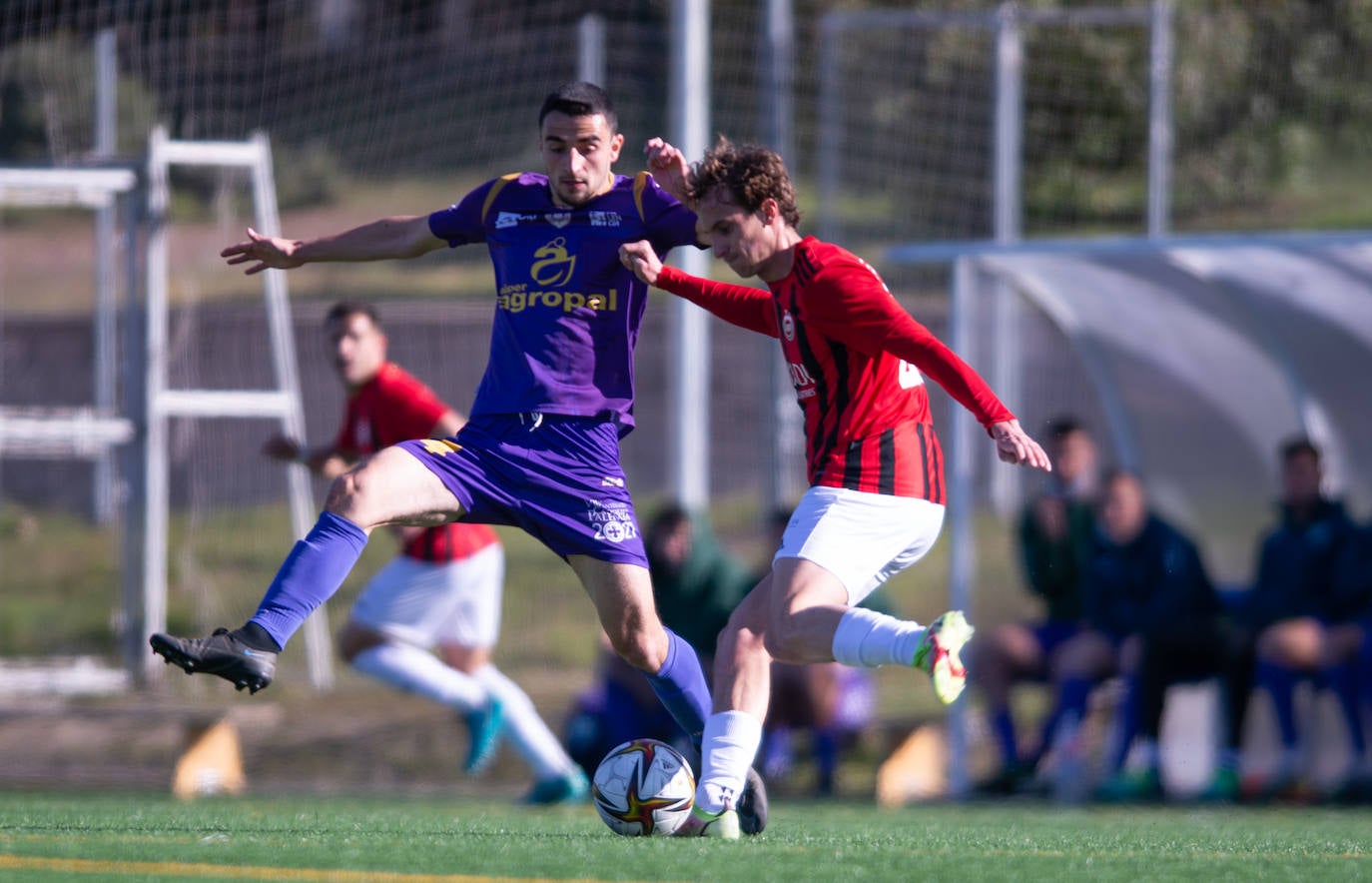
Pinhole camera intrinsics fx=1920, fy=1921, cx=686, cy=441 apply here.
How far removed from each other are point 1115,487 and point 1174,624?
0.75m

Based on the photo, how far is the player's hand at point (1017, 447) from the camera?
5.03m

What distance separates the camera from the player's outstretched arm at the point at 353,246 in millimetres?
5957

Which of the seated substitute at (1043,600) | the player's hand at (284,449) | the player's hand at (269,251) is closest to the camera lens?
the player's hand at (269,251)

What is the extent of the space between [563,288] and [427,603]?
11.2 feet

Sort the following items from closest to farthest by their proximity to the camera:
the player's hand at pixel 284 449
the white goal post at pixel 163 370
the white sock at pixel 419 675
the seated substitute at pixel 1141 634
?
the player's hand at pixel 284 449 < the white sock at pixel 419 675 < the seated substitute at pixel 1141 634 < the white goal post at pixel 163 370

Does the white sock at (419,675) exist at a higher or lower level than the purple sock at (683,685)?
lower

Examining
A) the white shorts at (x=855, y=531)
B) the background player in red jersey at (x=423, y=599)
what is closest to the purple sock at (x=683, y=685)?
the white shorts at (x=855, y=531)

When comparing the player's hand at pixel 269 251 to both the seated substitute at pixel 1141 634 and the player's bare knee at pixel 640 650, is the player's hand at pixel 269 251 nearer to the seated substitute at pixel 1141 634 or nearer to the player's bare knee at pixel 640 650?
the player's bare knee at pixel 640 650

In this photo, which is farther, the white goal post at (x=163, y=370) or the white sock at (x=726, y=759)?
the white goal post at (x=163, y=370)

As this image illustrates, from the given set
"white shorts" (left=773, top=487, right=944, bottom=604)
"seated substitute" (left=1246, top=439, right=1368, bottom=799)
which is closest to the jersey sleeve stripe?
"white shorts" (left=773, top=487, right=944, bottom=604)

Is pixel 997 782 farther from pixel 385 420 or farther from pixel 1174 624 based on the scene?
pixel 385 420

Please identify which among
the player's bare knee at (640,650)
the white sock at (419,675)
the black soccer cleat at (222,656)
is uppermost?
the black soccer cleat at (222,656)

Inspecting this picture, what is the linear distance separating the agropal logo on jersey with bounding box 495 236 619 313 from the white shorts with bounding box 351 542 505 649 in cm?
322

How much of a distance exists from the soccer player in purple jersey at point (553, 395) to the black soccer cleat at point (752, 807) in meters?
0.01
